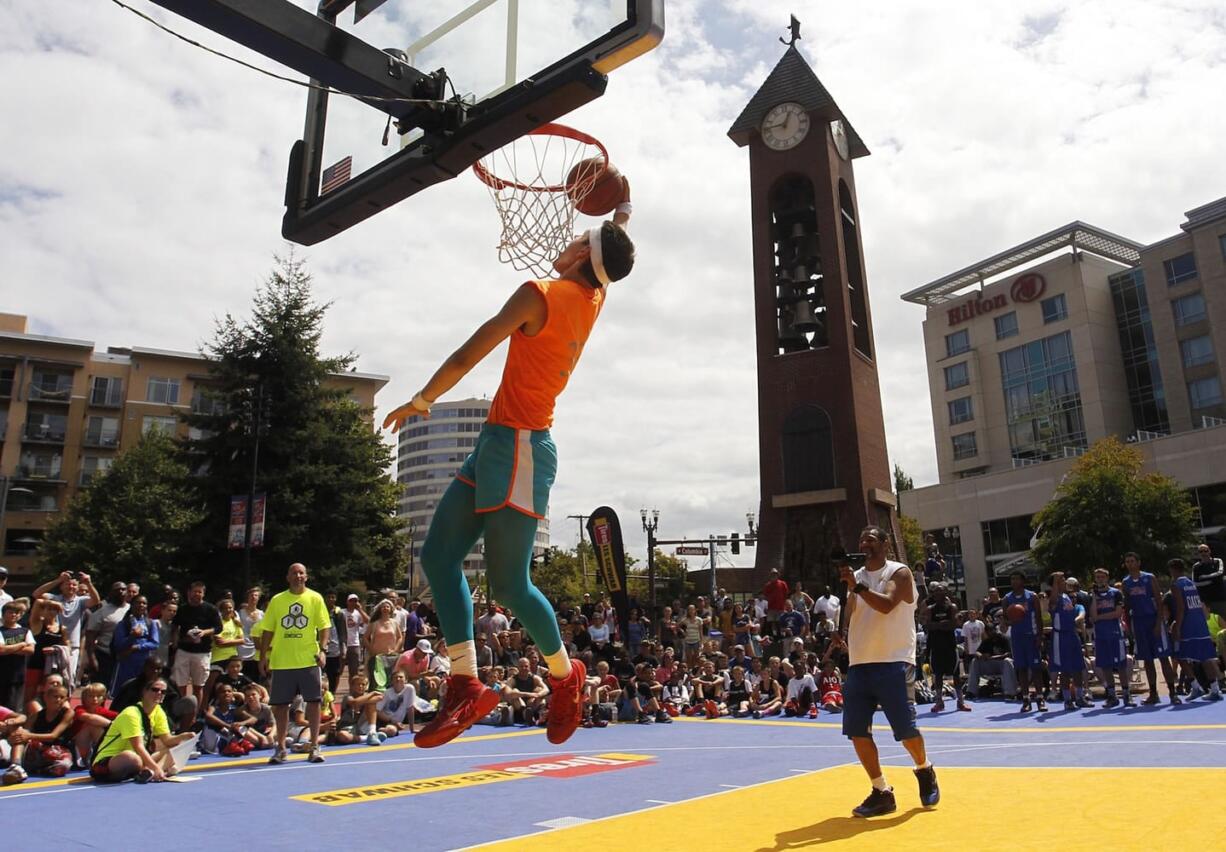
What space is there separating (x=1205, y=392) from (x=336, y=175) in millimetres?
56115

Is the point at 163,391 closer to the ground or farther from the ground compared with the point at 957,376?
closer to the ground

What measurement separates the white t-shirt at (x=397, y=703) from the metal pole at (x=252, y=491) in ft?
33.2

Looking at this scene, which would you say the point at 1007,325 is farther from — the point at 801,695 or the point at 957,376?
the point at 801,695

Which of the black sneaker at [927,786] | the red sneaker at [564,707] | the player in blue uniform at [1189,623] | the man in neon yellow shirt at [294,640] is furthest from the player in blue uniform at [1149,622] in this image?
the red sneaker at [564,707]

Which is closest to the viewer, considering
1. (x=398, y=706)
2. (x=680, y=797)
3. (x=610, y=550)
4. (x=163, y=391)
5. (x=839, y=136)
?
(x=680, y=797)

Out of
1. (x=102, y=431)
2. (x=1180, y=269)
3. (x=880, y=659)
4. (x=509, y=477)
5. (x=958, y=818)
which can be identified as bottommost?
(x=958, y=818)

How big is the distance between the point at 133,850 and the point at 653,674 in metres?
11.8

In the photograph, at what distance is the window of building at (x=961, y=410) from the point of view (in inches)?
2408

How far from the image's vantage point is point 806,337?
1432 inches

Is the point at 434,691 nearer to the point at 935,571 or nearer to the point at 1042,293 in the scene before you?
the point at 935,571

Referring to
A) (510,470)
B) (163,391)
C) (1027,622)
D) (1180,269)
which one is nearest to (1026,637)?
(1027,622)

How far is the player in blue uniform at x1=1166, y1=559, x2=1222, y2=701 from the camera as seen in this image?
1245cm

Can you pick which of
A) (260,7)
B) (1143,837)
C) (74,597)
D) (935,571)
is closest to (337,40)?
(260,7)

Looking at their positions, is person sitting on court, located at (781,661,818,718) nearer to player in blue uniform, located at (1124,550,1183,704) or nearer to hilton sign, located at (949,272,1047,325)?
player in blue uniform, located at (1124,550,1183,704)
